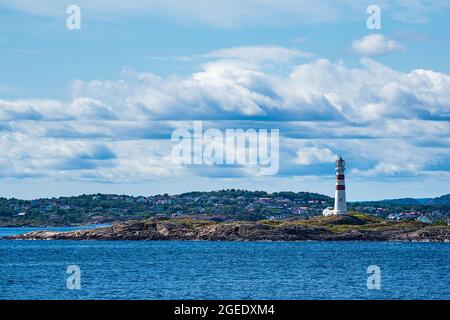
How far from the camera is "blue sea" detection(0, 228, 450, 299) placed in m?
75.7

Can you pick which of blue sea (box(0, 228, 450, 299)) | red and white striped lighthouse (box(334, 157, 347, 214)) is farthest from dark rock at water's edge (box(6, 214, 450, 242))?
blue sea (box(0, 228, 450, 299))

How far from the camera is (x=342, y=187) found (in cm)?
18112

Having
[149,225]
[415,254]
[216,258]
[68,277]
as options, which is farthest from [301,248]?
[68,277]

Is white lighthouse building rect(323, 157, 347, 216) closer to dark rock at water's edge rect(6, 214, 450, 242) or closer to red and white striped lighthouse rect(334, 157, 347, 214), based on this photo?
red and white striped lighthouse rect(334, 157, 347, 214)

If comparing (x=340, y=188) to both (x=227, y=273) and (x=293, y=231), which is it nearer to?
(x=293, y=231)

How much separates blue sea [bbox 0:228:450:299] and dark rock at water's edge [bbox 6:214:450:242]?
30.1m

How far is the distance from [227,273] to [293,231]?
86627 mm

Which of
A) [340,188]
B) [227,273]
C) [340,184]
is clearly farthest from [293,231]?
[227,273]

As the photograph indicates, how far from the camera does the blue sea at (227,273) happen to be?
248 ft

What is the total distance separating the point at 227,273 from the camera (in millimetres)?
96750

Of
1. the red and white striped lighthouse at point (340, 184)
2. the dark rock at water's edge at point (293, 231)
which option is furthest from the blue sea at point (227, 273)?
the red and white striped lighthouse at point (340, 184)
